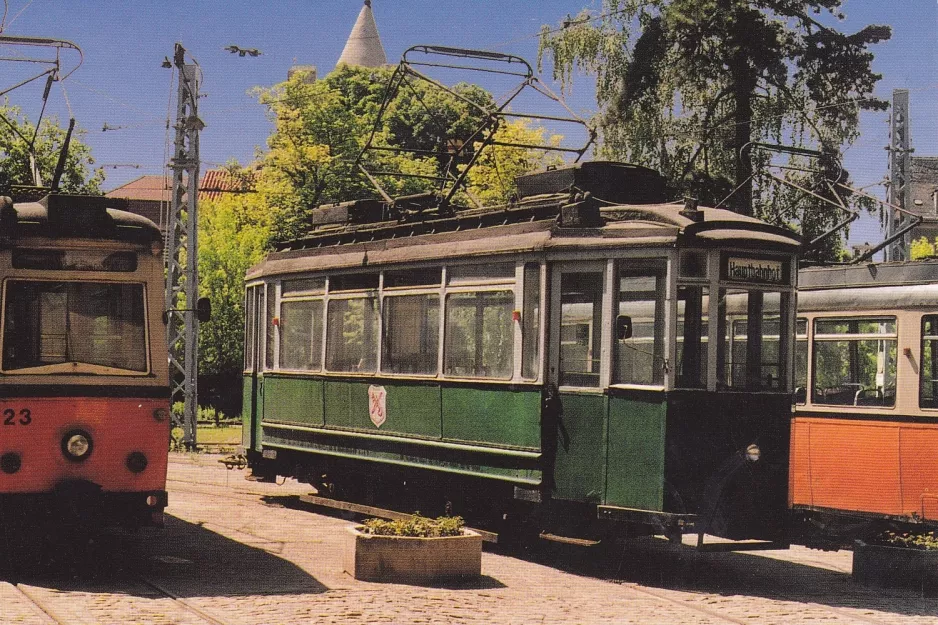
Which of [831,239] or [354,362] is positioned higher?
[831,239]

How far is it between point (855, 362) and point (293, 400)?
6837mm

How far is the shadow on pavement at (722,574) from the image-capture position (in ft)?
38.8

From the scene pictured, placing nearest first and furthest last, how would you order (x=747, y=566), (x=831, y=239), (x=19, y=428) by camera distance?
(x=19, y=428)
(x=747, y=566)
(x=831, y=239)

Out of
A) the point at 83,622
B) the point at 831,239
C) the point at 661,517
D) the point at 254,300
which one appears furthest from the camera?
the point at 831,239

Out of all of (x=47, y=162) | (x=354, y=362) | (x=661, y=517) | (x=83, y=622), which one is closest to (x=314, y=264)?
(x=354, y=362)

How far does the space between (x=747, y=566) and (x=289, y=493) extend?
821 centimetres

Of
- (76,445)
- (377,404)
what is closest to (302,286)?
(377,404)

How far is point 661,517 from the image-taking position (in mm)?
12195

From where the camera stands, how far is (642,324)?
41.4 feet

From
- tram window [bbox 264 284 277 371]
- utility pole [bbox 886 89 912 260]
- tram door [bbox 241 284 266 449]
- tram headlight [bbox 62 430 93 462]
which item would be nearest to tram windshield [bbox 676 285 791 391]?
tram headlight [bbox 62 430 93 462]

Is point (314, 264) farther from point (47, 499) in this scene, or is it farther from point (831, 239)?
point (831, 239)

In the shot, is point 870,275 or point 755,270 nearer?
point 755,270

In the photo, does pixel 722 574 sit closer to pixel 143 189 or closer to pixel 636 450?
pixel 636 450

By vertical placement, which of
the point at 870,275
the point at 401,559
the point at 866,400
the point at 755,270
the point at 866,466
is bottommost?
the point at 401,559
